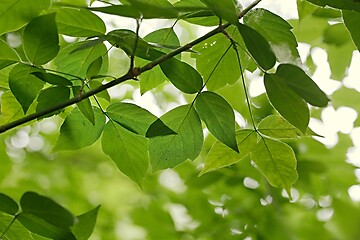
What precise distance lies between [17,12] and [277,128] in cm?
29

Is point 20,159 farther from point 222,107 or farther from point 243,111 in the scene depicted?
point 222,107

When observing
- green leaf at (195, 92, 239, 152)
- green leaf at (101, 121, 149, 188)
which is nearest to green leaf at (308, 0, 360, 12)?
green leaf at (195, 92, 239, 152)

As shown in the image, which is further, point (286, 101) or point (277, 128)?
point (277, 128)

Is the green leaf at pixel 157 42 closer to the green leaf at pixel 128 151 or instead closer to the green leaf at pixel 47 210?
the green leaf at pixel 128 151

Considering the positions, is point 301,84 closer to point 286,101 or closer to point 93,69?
point 286,101

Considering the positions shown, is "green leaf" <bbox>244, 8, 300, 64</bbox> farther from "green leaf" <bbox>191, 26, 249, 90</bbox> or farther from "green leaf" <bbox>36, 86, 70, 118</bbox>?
"green leaf" <bbox>36, 86, 70, 118</bbox>

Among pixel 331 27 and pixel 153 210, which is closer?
pixel 331 27

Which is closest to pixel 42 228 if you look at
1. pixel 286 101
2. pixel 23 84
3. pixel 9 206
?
pixel 9 206

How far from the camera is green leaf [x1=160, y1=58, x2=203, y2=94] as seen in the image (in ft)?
1.86

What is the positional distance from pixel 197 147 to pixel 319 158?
2.61 feet

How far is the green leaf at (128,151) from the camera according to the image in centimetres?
61

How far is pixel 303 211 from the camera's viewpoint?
1526 mm

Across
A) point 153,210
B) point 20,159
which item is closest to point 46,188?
point 20,159

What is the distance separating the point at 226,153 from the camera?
0.63 meters
